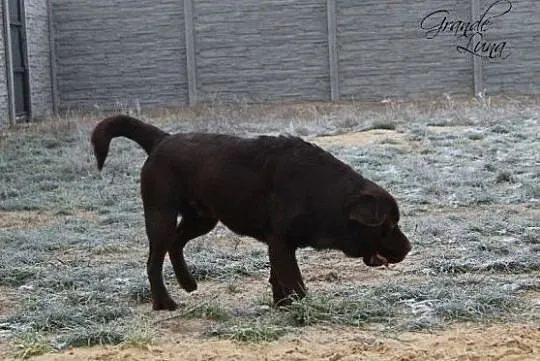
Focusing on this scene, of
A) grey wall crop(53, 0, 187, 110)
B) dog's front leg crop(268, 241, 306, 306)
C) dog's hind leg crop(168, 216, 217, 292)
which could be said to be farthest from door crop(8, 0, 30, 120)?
dog's front leg crop(268, 241, 306, 306)

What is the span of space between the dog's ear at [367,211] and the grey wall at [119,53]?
17542 millimetres

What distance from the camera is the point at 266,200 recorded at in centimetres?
582

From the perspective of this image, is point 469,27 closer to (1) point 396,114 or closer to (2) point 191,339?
(1) point 396,114

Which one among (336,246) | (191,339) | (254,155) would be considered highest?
(254,155)

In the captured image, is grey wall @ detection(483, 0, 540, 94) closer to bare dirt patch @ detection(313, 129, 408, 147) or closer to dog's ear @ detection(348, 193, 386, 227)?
bare dirt patch @ detection(313, 129, 408, 147)

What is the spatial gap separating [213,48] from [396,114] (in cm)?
629

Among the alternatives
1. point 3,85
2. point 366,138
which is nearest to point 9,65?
point 3,85

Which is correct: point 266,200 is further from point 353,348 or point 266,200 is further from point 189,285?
point 353,348

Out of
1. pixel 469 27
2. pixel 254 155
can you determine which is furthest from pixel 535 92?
pixel 254 155

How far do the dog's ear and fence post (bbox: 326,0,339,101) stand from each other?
16882mm

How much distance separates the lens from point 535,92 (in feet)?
72.8

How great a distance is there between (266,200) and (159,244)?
794mm

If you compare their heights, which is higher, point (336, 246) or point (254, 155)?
point (254, 155)

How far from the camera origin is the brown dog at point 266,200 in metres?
5.67
